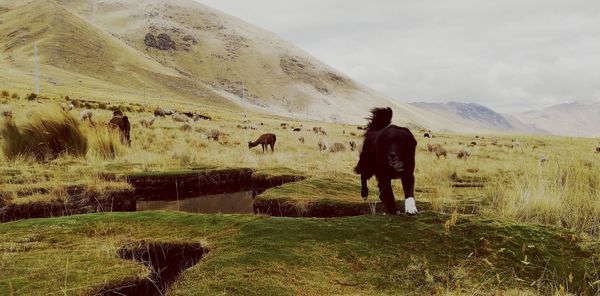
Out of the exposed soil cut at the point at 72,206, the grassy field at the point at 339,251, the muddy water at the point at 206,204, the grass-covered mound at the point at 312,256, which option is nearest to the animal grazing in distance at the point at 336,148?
the muddy water at the point at 206,204

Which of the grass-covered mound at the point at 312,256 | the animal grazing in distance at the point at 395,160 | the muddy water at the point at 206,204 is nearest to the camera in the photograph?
the grass-covered mound at the point at 312,256

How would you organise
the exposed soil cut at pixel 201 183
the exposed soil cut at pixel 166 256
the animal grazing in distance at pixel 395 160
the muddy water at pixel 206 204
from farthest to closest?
the exposed soil cut at pixel 201 183 → the muddy water at pixel 206 204 → the animal grazing in distance at pixel 395 160 → the exposed soil cut at pixel 166 256

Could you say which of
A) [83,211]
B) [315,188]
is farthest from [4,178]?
[315,188]

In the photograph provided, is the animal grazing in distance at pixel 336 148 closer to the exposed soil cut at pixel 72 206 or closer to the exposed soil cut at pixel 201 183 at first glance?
the exposed soil cut at pixel 201 183

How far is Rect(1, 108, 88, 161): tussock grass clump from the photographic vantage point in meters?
11.6

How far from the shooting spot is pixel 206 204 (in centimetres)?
949

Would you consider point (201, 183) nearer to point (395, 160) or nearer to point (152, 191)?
point (152, 191)

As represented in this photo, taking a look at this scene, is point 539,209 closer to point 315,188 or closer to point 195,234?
point 315,188

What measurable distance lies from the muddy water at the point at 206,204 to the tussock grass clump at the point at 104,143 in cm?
425

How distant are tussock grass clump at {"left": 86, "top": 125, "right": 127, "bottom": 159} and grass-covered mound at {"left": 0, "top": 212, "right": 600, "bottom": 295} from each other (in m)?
7.92

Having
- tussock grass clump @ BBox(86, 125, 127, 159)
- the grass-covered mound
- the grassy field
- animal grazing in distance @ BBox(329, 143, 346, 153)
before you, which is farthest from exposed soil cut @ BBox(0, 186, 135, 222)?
animal grazing in distance @ BBox(329, 143, 346, 153)

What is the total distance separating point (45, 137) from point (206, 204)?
18.3ft

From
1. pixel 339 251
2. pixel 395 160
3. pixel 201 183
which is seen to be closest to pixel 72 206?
pixel 201 183

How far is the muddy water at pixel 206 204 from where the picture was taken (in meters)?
8.97
